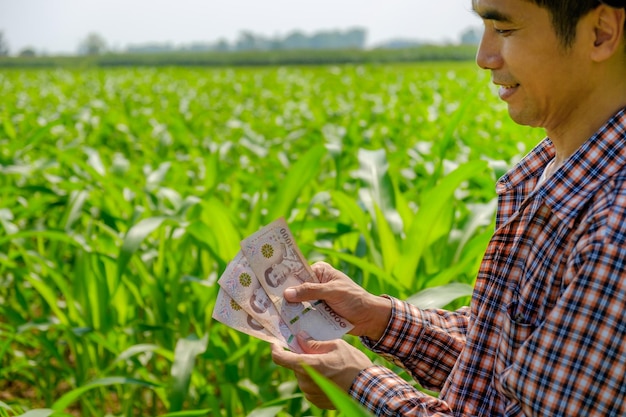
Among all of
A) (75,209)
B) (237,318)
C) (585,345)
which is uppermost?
(585,345)

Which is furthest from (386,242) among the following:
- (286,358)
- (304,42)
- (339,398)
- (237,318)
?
(304,42)

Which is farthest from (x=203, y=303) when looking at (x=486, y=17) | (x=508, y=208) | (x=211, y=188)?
(x=486, y=17)

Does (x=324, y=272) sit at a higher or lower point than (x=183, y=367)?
higher

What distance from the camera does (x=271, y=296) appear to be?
59.5 inches

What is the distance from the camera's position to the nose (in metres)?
1.26

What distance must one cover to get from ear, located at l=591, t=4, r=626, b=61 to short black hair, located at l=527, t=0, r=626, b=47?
14 mm

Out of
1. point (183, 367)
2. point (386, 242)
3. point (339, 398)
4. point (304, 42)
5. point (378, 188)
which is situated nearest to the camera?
point (339, 398)

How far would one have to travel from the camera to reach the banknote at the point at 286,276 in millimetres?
1491

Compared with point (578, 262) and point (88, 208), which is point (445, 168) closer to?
point (88, 208)

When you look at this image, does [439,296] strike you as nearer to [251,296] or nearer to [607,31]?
[251,296]

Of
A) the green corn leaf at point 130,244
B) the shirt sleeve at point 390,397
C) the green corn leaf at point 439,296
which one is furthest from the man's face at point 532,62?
the green corn leaf at point 130,244

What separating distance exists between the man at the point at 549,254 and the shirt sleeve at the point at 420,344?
17cm

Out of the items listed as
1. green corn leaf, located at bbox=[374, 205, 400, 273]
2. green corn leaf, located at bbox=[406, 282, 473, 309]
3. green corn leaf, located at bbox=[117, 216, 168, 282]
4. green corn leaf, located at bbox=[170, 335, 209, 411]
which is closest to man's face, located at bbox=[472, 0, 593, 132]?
green corn leaf, located at bbox=[406, 282, 473, 309]

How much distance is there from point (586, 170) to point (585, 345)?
25cm
